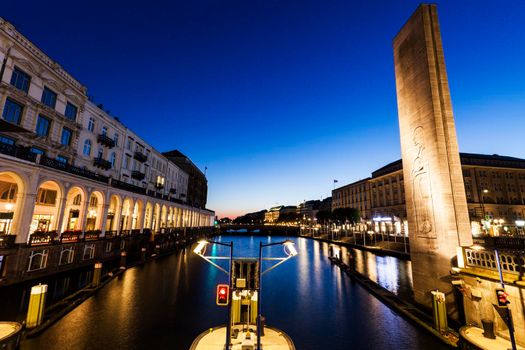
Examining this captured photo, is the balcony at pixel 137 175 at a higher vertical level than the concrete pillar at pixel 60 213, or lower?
higher

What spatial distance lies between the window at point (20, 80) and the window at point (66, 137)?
638 cm

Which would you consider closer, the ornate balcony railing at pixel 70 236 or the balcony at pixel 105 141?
the ornate balcony railing at pixel 70 236

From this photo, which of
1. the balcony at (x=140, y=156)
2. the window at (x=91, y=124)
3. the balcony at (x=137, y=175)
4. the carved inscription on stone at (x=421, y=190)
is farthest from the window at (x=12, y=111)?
the carved inscription on stone at (x=421, y=190)

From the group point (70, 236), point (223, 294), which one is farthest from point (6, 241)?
point (223, 294)

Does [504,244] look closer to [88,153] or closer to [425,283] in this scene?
[425,283]

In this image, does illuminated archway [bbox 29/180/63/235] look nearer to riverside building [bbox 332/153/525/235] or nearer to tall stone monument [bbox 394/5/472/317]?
tall stone monument [bbox 394/5/472/317]

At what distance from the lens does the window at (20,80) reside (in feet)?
79.8

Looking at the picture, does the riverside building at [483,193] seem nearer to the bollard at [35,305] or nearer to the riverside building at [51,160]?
the riverside building at [51,160]

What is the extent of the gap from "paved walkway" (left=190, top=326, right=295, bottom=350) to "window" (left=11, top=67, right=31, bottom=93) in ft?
101

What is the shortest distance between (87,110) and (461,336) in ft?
145

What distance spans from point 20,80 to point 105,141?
1361 centimetres

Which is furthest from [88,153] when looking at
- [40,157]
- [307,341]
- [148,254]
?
[307,341]

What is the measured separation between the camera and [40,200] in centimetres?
2881

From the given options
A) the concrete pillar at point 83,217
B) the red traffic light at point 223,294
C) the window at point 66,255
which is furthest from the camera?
the concrete pillar at point 83,217
